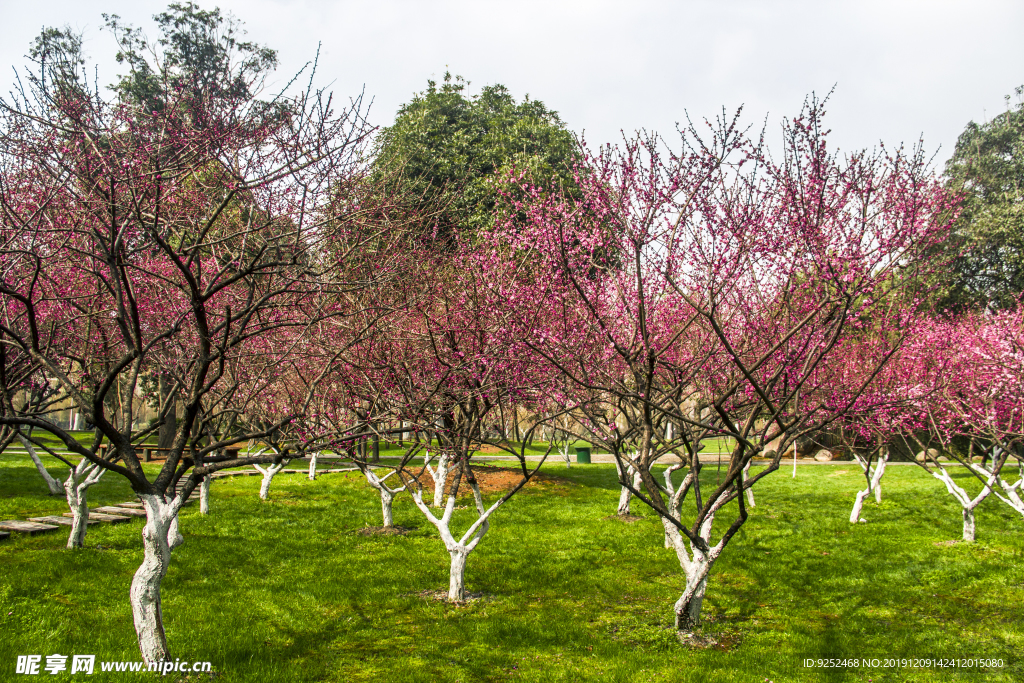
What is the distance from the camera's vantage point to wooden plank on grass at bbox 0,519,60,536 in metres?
12.1

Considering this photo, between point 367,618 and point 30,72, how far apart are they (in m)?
7.93

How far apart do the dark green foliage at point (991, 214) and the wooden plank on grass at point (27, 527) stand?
32426mm

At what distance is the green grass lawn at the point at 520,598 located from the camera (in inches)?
311

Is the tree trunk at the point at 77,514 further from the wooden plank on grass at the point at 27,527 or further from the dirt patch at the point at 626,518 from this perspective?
the dirt patch at the point at 626,518

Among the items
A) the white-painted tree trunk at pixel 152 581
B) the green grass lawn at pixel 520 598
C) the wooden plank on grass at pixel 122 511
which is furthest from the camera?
the wooden plank on grass at pixel 122 511

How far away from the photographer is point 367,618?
31.8ft

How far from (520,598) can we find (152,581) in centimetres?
600

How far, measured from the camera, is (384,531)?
15016mm

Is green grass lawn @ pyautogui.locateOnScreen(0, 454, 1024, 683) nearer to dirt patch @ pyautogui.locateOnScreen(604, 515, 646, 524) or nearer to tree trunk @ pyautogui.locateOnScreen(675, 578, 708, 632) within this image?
dirt patch @ pyautogui.locateOnScreen(604, 515, 646, 524)

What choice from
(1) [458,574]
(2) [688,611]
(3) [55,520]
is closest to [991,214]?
(2) [688,611]

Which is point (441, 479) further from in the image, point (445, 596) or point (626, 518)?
point (445, 596)

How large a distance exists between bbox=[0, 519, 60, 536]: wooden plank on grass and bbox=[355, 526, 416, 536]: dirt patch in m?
5.98

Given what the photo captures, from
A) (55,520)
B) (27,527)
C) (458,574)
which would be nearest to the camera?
(458,574)

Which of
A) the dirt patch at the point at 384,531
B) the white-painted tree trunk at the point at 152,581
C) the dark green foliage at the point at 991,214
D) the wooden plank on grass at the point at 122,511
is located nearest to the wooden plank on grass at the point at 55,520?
the wooden plank on grass at the point at 122,511
